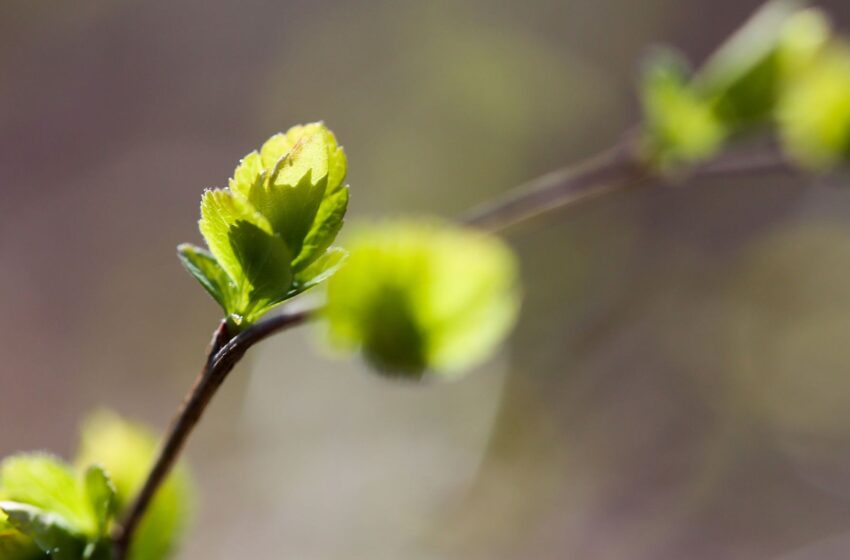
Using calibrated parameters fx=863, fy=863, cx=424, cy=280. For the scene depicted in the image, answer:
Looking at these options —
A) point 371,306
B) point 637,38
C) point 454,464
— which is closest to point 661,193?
point 637,38

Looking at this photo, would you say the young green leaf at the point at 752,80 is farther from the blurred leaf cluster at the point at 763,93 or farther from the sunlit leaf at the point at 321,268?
the sunlit leaf at the point at 321,268

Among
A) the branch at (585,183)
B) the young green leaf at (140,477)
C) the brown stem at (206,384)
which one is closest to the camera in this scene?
the brown stem at (206,384)

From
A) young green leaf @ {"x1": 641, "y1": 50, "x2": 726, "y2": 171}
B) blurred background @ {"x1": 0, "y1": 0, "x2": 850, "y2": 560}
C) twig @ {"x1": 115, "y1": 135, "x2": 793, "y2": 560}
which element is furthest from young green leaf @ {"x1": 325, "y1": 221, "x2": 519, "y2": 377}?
blurred background @ {"x1": 0, "y1": 0, "x2": 850, "y2": 560}

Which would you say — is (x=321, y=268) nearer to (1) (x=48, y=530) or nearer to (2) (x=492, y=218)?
(1) (x=48, y=530)

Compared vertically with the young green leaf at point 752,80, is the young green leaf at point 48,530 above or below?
below

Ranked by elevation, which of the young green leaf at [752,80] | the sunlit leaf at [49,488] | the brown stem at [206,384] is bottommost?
the sunlit leaf at [49,488]

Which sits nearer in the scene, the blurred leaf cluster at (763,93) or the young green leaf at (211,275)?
the young green leaf at (211,275)

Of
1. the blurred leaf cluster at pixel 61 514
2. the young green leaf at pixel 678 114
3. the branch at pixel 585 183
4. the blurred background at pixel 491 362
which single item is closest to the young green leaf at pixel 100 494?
the blurred leaf cluster at pixel 61 514

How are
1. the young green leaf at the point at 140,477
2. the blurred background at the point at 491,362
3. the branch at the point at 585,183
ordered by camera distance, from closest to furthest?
the young green leaf at the point at 140,477
the branch at the point at 585,183
the blurred background at the point at 491,362

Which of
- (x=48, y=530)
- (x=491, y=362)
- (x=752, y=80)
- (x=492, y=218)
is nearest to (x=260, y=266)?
(x=48, y=530)
